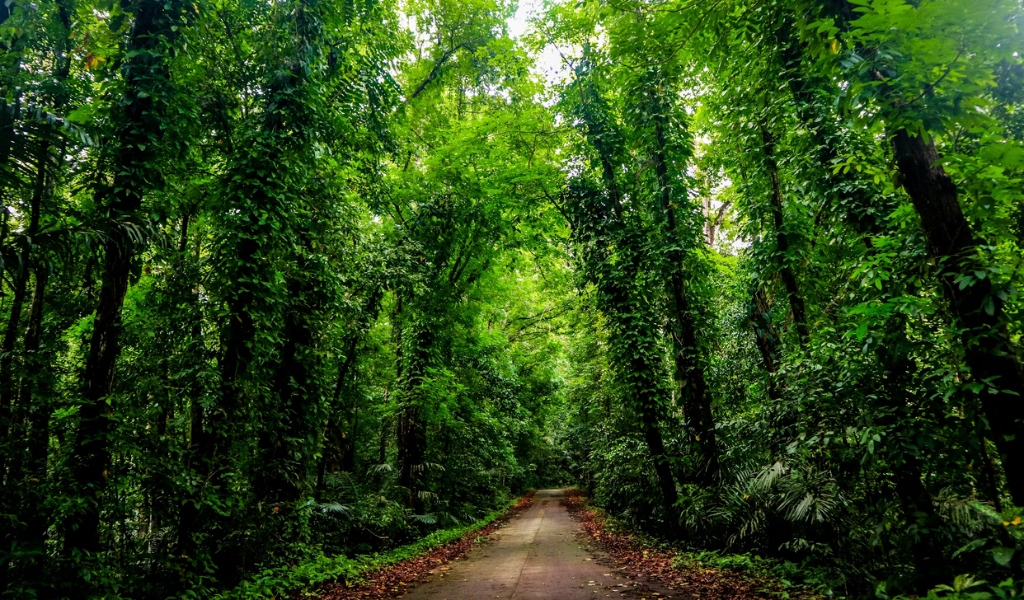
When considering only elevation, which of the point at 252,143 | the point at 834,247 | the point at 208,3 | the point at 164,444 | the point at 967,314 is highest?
the point at 208,3

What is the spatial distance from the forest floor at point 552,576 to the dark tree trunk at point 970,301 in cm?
370

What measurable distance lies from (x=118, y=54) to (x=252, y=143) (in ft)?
5.20

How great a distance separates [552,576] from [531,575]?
14.8 inches

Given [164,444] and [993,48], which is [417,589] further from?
[993,48]

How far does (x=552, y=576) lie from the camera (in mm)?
8062

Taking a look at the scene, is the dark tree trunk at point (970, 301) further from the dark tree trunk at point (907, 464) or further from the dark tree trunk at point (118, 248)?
the dark tree trunk at point (118, 248)

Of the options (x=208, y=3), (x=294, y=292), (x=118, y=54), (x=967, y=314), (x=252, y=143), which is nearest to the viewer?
(x=967, y=314)

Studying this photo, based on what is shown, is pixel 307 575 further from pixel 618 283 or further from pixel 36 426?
pixel 618 283

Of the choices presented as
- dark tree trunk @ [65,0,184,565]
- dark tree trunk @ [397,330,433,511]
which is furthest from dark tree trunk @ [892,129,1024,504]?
dark tree trunk @ [397,330,433,511]

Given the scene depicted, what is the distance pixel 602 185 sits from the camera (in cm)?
1181

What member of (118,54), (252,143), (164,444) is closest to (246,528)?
(164,444)

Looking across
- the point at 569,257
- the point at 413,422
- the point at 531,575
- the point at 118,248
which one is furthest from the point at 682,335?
the point at 118,248

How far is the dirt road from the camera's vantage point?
270 inches

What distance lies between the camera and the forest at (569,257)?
3873 mm
